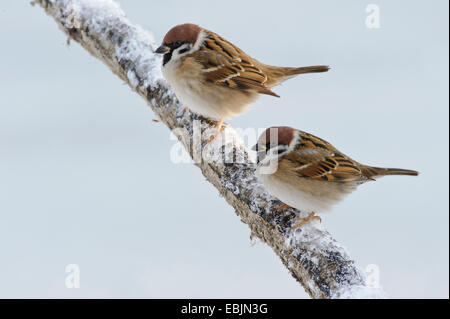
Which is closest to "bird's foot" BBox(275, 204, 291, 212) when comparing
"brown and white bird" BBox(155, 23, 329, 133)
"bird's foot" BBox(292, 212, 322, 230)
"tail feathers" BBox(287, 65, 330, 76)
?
"bird's foot" BBox(292, 212, 322, 230)

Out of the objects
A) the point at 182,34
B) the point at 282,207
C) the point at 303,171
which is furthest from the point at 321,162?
the point at 182,34

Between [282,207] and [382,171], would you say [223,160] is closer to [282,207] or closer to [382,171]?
[282,207]

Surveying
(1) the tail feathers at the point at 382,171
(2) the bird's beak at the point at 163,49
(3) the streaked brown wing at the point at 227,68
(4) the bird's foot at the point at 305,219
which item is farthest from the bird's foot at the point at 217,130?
(1) the tail feathers at the point at 382,171

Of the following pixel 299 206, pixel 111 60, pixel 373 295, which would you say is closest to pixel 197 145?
pixel 299 206

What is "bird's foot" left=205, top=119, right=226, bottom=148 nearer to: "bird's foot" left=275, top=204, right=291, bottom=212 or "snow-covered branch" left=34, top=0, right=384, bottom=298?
"snow-covered branch" left=34, top=0, right=384, bottom=298

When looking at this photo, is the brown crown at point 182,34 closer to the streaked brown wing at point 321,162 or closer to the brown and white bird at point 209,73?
the brown and white bird at point 209,73

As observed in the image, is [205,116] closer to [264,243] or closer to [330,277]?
[264,243]
